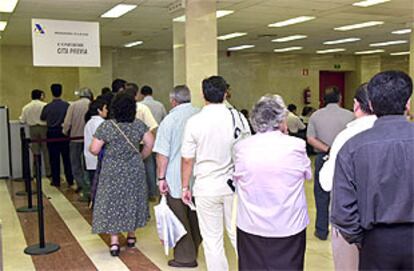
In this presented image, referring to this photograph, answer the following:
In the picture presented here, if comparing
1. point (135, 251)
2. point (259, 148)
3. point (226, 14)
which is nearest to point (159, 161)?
point (135, 251)

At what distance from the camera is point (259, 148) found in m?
2.36

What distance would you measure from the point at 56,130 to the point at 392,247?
6223mm

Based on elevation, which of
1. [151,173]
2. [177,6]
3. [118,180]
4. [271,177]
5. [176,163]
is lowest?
[151,173]

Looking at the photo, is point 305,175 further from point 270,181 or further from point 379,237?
point 379,237

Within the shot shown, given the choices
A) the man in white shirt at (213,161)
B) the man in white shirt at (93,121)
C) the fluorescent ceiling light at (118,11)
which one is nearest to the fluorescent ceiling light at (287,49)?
the fluorescent ceiling light at (118,11)

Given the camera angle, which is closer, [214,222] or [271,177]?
[271,177]

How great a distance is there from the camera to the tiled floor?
3877 millimetres

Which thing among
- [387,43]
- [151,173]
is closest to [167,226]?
[151,173]

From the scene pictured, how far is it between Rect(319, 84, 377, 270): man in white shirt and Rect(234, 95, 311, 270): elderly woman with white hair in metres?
0.11

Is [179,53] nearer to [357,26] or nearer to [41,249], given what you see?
[41,249]

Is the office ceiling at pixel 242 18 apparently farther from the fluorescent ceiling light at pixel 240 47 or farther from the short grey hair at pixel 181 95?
the short grey hair at pixel 181 95

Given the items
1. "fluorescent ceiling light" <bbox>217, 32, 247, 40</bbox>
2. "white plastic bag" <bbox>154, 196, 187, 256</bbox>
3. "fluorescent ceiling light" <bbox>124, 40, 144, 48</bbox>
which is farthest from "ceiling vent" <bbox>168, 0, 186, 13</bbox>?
"fluorescent ceiling light" <bbox>124, 40, 144, 48</bbox>

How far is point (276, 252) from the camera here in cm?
238

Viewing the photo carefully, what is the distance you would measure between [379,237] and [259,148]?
0.74 m
